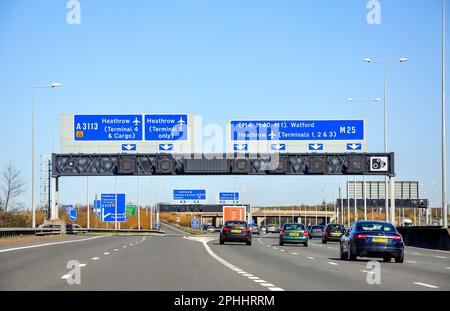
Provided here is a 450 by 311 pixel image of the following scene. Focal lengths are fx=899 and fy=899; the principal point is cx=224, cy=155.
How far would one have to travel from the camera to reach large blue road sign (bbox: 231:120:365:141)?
64625 millimetres

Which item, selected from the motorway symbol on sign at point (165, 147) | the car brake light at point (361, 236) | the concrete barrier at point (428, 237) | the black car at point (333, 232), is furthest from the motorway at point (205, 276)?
the motorway symbol on sign at point (165, 147)

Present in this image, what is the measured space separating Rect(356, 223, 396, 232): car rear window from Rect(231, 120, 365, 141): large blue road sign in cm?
3484

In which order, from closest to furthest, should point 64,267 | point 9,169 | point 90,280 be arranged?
point 90,280 → point 64,267 → point 9,169

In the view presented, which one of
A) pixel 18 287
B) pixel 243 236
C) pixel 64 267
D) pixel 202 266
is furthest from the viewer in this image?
pixel 243 236

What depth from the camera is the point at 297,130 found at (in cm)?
6494

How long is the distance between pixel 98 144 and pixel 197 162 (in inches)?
287

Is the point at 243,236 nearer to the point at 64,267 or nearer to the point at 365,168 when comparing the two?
the point at 365,168

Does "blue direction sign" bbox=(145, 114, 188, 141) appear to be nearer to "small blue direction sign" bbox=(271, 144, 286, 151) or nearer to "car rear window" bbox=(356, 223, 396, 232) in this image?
"small blue direction sign" bbox=(271, 144, 286, 151)

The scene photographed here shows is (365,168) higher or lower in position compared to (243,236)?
higher

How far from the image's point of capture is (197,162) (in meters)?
65.7

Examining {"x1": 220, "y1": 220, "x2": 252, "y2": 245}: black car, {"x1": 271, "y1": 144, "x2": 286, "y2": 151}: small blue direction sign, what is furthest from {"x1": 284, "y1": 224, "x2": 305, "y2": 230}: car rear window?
{"x1": 271, "y1": 144, "x2": 286, "y2": 151}: small blue direction sign

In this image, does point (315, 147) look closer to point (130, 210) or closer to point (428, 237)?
point (428, 237)

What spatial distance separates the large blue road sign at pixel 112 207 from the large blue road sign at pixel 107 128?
2535 cm

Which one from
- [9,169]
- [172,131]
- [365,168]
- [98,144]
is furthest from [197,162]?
[9,169]
